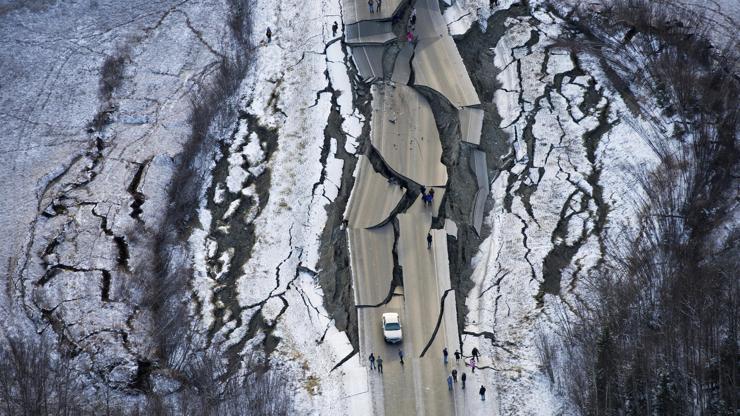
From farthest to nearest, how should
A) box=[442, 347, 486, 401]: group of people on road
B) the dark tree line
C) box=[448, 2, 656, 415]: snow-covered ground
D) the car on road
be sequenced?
box=[448, 2, 656, 415]: snow-covered ground → the car on road → box=[442, 347, 486, 401]: group of people on road → the dark tree line

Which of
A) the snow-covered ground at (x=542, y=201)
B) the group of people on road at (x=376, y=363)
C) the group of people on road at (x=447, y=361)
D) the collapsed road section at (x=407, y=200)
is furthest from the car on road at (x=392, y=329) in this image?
the snow-covered ground at (x=542, y=201)

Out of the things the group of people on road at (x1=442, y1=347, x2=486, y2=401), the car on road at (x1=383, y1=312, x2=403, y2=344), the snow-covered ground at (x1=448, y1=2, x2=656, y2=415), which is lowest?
the group of people on road at (x1=442, y1=347, x2=486, y2=401)

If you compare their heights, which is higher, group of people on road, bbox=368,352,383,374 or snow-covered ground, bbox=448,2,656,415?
snow-covered ground, bbox=448,2,656,415

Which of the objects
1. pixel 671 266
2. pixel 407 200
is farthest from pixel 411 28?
pixel 671 266

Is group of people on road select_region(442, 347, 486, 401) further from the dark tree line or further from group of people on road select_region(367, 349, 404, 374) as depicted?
the dark tree line

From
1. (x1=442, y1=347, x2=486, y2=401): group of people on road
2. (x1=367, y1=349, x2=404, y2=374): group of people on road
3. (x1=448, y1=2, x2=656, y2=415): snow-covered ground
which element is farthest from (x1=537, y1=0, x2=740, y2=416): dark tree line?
(x1=367, y1=349, x2=404, y2=374): group of people on road

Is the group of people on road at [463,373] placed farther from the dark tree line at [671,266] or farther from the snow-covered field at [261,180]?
the dark tree line at [671,266]
